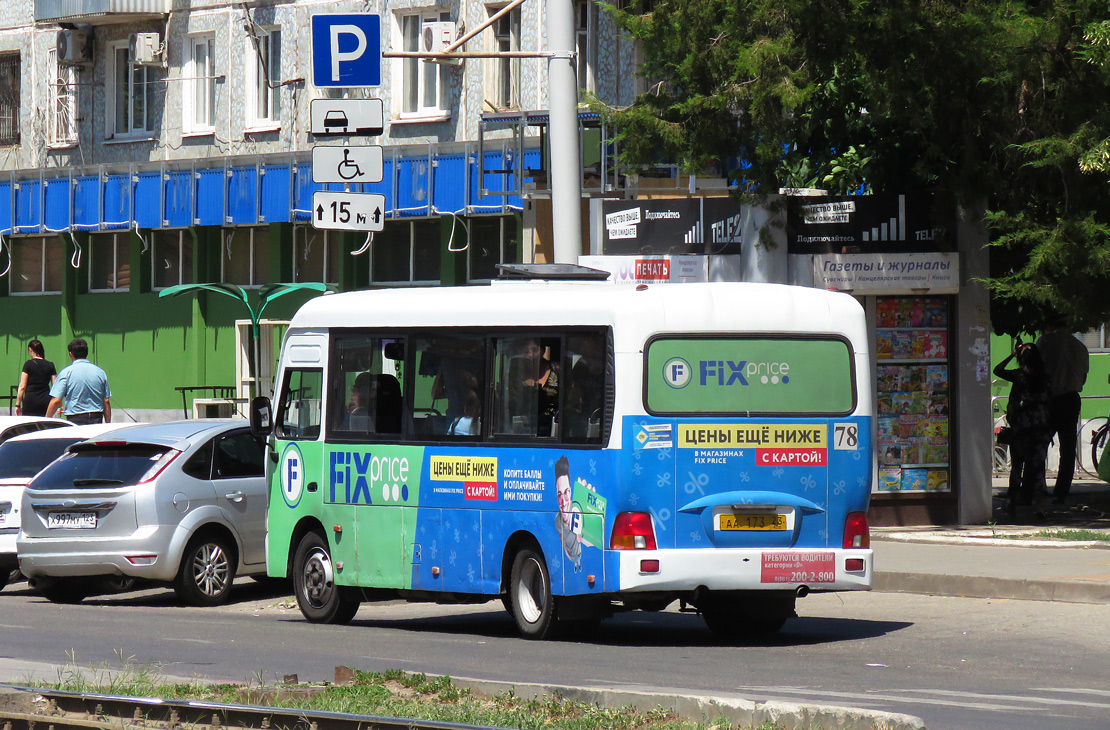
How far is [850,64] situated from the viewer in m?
17.6

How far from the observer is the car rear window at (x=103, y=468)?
592 inches

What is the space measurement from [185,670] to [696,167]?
381 inches

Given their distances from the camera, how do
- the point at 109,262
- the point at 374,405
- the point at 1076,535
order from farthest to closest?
1. the point at 109,262
2. the point at 1076,535
3. the point at 374,405

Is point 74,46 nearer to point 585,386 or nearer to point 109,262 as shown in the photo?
point 109,262

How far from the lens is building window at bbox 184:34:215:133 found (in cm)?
3459

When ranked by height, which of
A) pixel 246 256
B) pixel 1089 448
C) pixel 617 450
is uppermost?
pixel 246 256

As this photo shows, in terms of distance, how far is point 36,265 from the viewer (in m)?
38.1

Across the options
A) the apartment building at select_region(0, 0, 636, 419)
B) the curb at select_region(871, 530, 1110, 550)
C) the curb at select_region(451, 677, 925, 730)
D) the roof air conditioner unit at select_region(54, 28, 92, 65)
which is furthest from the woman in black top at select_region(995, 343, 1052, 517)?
the roof air conditioner unit at select_region(54, 28, 92, 65)

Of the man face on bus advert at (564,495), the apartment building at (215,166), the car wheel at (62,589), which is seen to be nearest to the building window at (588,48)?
the apartment building at (215,166)

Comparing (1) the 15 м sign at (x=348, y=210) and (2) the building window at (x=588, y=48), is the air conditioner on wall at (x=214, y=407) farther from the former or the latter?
(1) the 15 м sign at (x=348, y=210)

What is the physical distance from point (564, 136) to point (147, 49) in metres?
20.9

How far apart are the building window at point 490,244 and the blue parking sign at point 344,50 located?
10702 mm

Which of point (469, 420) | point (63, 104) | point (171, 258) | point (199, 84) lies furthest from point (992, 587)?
point (63, 104)

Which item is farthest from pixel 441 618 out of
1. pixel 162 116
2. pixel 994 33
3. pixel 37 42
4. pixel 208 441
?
pixel 37 42
